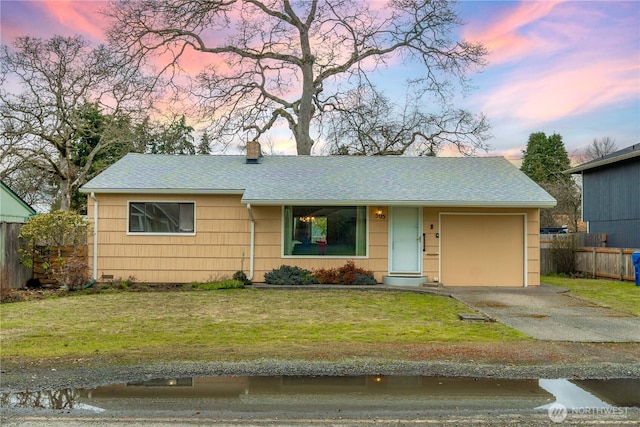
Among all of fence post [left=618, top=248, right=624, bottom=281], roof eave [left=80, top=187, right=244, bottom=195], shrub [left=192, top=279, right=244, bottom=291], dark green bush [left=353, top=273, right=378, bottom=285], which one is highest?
roof eave [left=80, top=187, right=244, bottom=195]

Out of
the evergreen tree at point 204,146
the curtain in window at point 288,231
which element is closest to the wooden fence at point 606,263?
the curtain in window at point 288,231

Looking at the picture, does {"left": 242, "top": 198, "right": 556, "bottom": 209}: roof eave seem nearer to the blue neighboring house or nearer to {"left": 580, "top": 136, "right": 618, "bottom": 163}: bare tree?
the blue neighboring house

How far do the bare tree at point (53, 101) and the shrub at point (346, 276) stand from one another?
1583 centimetres

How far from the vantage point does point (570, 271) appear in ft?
62.0

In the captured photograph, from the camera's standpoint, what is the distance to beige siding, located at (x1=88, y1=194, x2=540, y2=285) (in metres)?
13.9

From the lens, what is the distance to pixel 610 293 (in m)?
13.2

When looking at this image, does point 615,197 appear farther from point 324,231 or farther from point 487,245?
point 324,231

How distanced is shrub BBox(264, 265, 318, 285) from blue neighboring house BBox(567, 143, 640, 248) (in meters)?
13.7

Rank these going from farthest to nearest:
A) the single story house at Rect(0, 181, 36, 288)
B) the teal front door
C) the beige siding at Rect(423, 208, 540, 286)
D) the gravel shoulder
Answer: the teal front door < the beige siding at Rect(423, 208, 540, 286) < the single story house at Rect(0, 181, 36, 288) < the gravel shoulder

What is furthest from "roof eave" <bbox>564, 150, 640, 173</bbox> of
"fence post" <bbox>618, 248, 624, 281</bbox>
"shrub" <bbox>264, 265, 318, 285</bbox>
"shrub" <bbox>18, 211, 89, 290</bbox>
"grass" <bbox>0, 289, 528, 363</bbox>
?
"shrub" <bbox>18, 211, 89, 290</bbox>

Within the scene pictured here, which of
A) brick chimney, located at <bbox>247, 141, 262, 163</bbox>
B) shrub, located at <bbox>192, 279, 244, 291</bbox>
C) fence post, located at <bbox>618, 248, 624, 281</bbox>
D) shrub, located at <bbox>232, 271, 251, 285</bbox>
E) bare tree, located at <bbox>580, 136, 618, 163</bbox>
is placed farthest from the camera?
bare tree, located at <bbox>580, 136, 618, 163</bbox>

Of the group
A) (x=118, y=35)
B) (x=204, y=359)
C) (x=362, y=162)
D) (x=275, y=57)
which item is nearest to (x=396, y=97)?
(x=275, y=57)

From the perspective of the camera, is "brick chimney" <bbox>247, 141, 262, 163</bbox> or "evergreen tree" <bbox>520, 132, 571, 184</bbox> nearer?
"brick chimney" <bbox>247, 141, 262, 163</bbox>

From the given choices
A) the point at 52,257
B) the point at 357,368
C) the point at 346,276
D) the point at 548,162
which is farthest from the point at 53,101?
the point at 548,162
